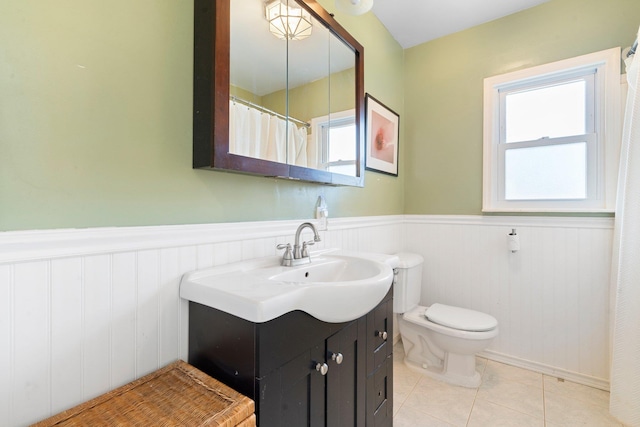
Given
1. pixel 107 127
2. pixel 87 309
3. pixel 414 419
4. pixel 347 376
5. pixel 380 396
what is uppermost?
pixel 107 127

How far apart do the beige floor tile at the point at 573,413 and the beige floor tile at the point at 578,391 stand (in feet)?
0.13

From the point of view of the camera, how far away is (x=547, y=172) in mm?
1859

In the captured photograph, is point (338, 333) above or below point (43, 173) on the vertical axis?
below

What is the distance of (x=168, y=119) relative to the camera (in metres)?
0.85

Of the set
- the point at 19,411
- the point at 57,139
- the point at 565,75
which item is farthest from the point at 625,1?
the point at 19,411

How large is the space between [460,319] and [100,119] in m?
1.97

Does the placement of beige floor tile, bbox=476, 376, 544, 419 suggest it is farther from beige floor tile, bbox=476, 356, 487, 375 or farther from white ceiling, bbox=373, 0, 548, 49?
white ceiling, bbox=373, 0, 548, 49

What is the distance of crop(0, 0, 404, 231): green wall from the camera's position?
2.01 ft

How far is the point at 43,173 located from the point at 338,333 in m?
0.88

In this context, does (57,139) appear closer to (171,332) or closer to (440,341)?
(171,332)

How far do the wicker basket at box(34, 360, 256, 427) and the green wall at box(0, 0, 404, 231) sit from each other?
426 mm

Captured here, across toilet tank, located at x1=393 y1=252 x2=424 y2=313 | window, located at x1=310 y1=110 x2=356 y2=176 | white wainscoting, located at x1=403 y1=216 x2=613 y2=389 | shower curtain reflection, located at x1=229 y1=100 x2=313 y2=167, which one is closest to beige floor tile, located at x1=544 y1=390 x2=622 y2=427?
white wainscoting, located at x1=403 y1=216 x2=613 y2=389

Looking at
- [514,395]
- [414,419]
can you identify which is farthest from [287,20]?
[514,395]

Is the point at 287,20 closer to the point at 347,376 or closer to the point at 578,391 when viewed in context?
the point at 347,376
